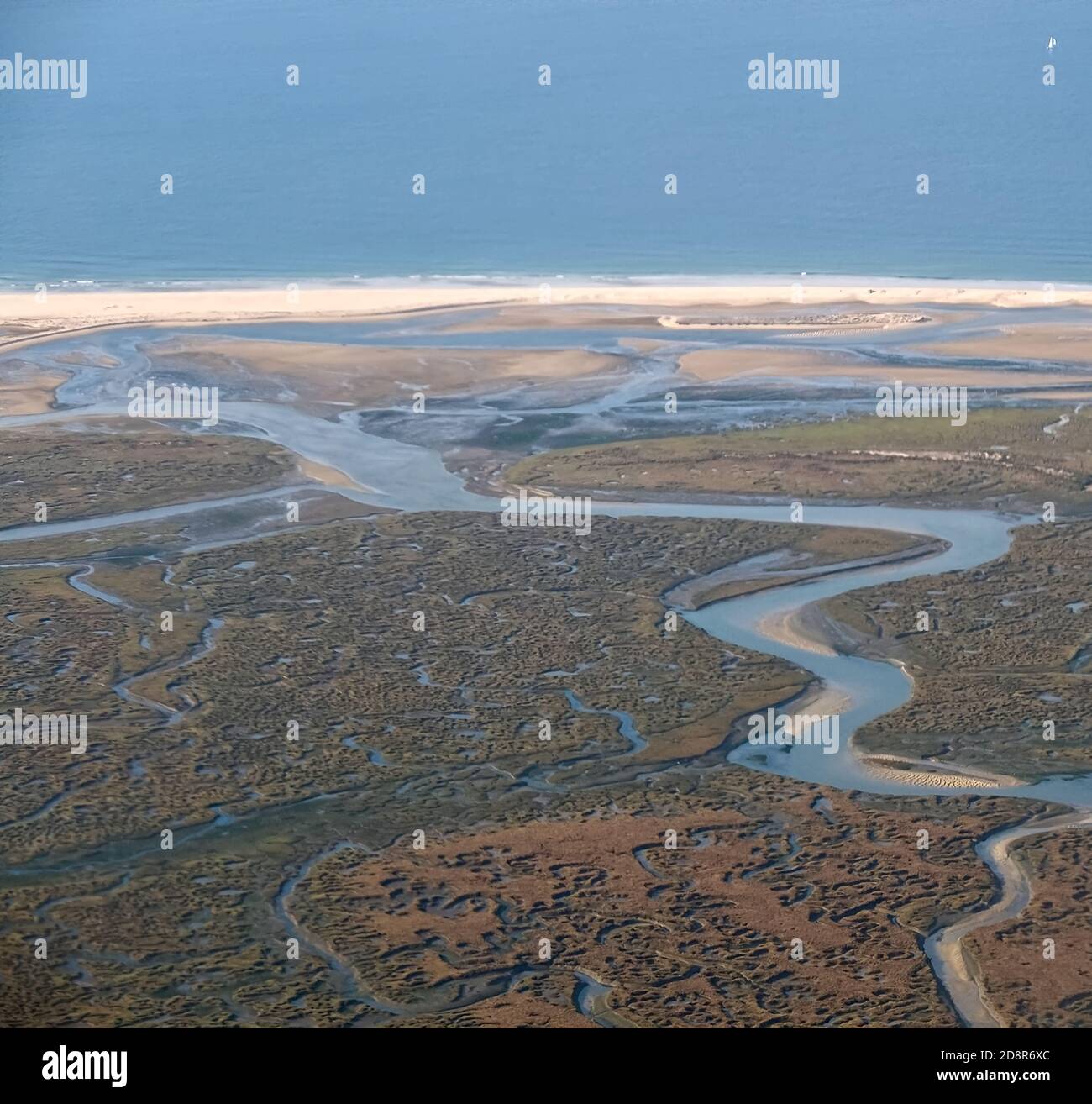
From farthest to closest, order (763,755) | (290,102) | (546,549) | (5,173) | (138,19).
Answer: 1. (138,19)
2. (290,102)
3. (5,173)
4. (546,549)
5. (763,755)

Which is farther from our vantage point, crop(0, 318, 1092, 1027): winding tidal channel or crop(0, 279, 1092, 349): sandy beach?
crop(0, 279, 1092, 349): sandy beach

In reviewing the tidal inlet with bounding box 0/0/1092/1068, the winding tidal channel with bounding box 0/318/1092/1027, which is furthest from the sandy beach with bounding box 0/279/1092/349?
the winding tidal channel with bounding box 0/318/1092/1027

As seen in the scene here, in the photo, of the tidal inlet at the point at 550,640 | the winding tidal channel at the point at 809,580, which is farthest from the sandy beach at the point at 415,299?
the winding tidal channel at the point at 809,580

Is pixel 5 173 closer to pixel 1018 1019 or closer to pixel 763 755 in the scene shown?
pixel 763 755

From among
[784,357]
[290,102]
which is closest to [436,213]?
[290,102]

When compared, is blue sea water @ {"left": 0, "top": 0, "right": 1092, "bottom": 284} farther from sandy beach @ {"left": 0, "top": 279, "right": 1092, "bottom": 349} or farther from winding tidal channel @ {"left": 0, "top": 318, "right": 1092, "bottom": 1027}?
winding tidal channel @ {"left": 0, "top": 318, "right": 1092, "bottom": 1027}

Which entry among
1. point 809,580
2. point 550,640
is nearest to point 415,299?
point 809,580
